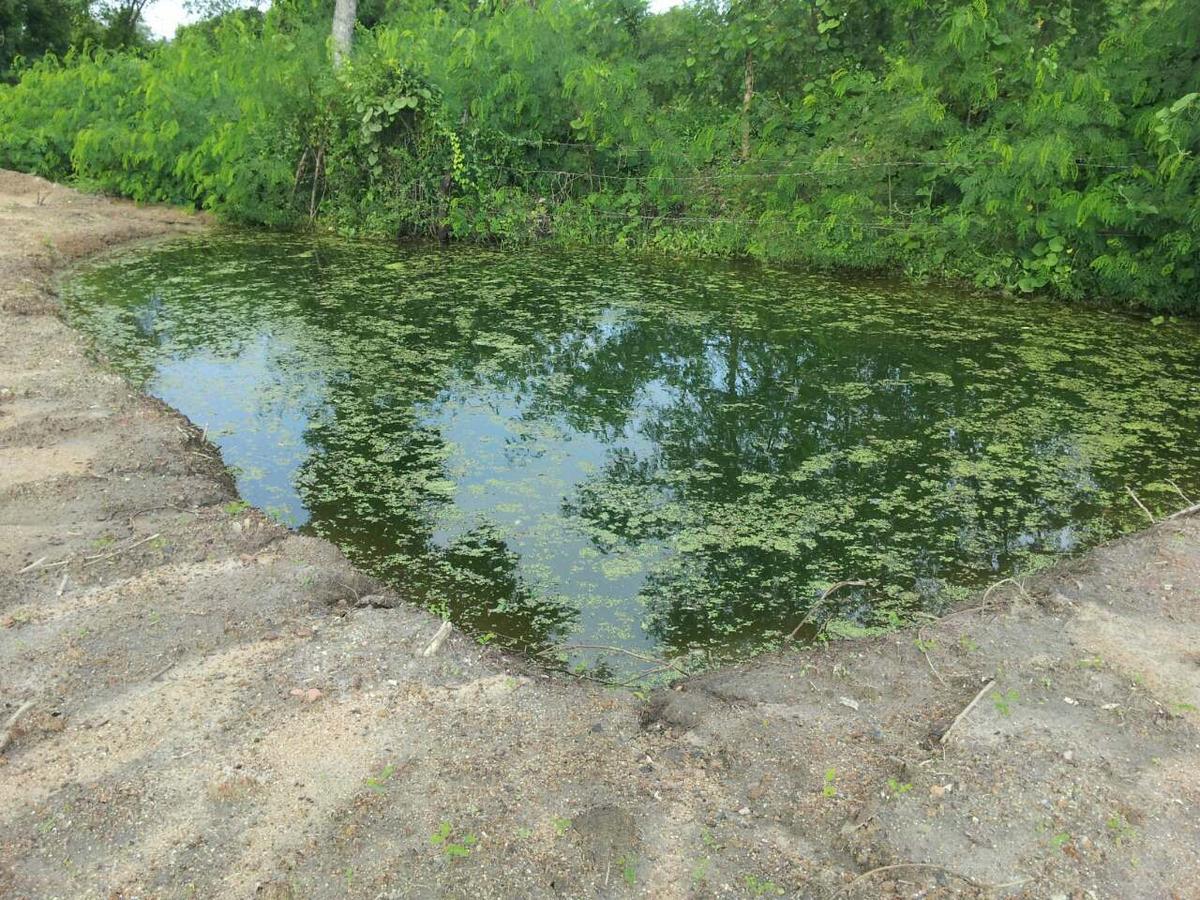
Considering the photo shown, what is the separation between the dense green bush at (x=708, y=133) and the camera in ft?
22.9

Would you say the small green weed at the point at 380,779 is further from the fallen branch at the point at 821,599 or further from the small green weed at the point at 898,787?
the fallen branch at the point at 821,599

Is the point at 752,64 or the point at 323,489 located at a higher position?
the point at 752,64

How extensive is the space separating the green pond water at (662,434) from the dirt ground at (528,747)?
37 cm

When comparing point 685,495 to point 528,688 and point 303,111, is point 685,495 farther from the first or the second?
point 303,111

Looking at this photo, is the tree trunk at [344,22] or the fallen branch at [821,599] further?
the tree trunk at [344,22]

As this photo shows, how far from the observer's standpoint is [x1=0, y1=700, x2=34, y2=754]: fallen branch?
210cm

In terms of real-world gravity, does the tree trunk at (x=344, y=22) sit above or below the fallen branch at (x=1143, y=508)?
above

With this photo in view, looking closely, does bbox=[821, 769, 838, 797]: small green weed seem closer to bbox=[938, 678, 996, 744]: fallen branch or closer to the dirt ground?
the dirt ground

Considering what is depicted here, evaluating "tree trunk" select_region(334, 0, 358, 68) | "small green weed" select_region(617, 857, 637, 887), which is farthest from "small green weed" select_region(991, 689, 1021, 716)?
"tree trunk" select_region(334, 0, 358, 68)

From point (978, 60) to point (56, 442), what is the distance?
7482 mm

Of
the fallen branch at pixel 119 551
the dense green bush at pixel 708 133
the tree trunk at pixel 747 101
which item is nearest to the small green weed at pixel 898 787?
the fallen branch at pixel 119 551

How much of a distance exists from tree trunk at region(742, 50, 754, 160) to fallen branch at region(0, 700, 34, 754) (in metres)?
8.96

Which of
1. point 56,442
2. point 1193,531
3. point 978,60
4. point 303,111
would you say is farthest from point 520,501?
point 303,111

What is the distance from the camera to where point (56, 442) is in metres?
3.73
